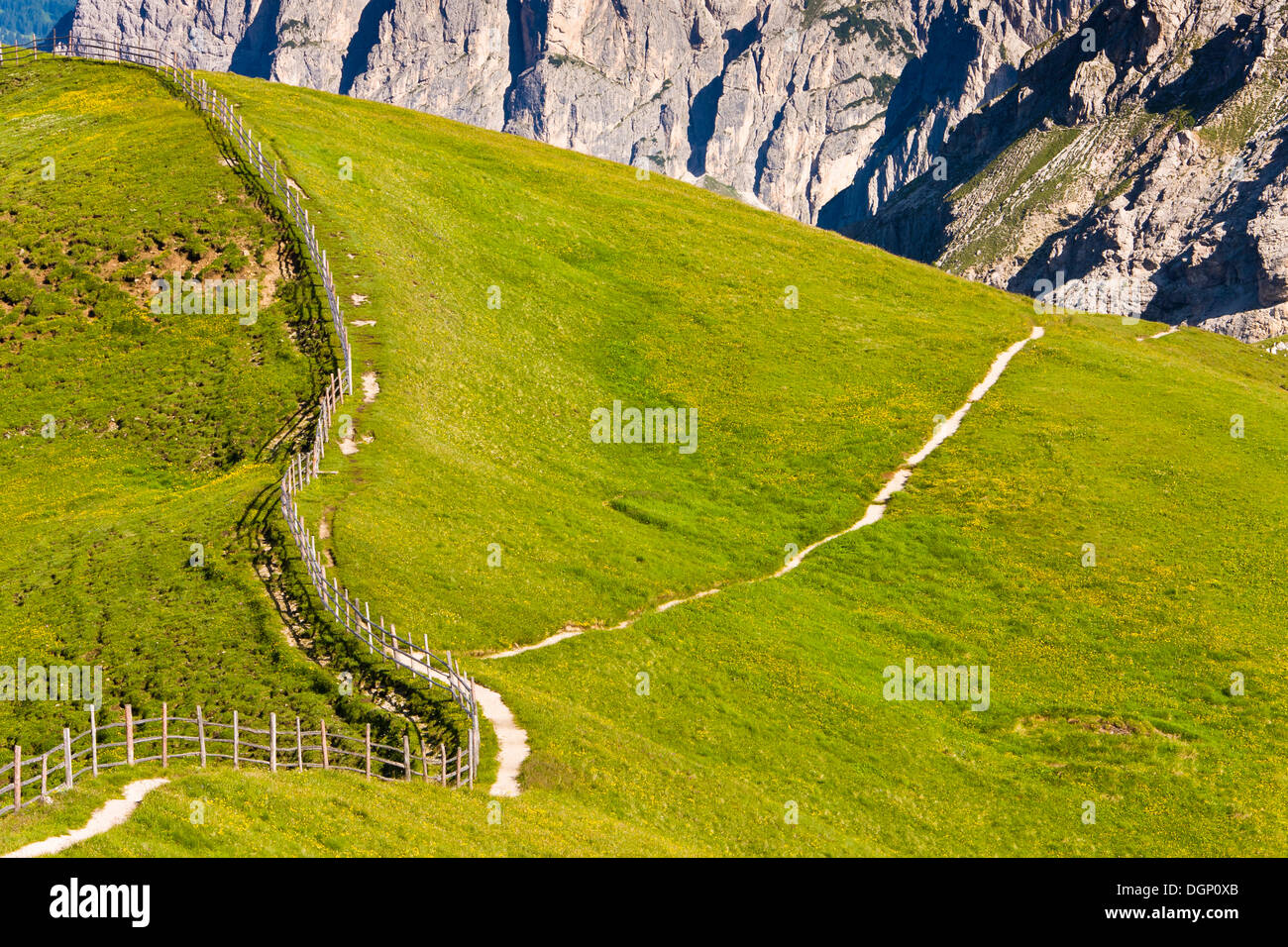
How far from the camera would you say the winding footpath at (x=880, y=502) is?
4436 centimetres

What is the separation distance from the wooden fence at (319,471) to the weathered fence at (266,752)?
148 centimetres

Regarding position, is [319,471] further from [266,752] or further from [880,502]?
[880,502]

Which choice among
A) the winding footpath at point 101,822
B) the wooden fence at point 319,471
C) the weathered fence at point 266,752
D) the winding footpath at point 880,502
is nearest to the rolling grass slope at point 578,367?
the winding footpath at point 880,502

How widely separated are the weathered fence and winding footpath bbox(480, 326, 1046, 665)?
27.2 feet

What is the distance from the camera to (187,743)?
32.9 m

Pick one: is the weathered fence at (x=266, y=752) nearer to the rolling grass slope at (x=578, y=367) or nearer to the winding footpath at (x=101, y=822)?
the winding footpath at (x=101, y=822)

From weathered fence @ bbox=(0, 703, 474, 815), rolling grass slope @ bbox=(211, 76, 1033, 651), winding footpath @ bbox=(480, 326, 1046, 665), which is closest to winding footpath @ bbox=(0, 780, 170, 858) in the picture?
weathered fence @ bbox=(0, 703, 474, 815)

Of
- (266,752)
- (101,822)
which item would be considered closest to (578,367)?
(266,752)

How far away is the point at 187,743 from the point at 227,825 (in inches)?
387

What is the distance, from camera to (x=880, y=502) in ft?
202

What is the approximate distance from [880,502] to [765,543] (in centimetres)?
884

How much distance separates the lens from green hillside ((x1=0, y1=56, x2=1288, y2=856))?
117 ft

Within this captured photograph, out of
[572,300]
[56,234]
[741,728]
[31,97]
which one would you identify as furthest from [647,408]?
[31,97]

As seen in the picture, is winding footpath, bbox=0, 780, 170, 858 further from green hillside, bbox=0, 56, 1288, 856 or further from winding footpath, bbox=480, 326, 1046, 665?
winding footpath, bbox=480, 326, 1046, 665
